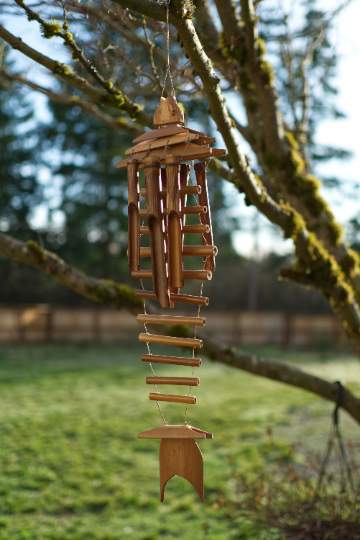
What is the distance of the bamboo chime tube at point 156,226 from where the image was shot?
166 cm

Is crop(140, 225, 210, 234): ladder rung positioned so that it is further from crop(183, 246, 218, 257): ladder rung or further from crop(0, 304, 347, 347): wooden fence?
crop(0, 304, 347, 347): wooden fence

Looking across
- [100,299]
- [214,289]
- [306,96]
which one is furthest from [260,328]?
[100,299]

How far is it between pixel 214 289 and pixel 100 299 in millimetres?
14774

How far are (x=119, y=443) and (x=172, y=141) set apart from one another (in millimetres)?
5049

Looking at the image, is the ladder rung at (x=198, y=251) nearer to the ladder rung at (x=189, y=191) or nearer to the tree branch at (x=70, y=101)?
the ladder rung at (x=189, y=191)

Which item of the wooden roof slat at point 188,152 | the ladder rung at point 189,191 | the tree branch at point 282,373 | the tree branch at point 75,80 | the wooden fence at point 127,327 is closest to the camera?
the wooden roof slat at point 188,152

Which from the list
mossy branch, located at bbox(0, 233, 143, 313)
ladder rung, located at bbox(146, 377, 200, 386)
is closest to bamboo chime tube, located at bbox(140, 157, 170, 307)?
ladder rung, located at bbox(146, 377, 200, 386)

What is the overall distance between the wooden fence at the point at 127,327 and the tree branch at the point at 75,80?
1008 centimetres

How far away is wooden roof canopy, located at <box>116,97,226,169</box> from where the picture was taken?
1646 mm

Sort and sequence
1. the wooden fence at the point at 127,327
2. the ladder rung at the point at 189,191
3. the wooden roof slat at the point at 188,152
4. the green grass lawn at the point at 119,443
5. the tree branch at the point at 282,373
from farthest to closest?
1. the wooden fence at the point at 127,327
2. the green grass lawn at the point at 119,443
3. the tree branch at the point at 282,373
4. the ladder rung at the point at 189,191
5. the wooden roof slat at the point at 188,152

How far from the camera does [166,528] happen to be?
4023mm

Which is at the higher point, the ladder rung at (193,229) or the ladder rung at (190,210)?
the ladder rung at (190,210)

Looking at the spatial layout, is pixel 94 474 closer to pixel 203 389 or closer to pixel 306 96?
pixel 203 389

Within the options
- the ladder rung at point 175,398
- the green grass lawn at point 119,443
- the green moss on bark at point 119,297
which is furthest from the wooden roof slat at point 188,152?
the green grass lawn at point 119,443
